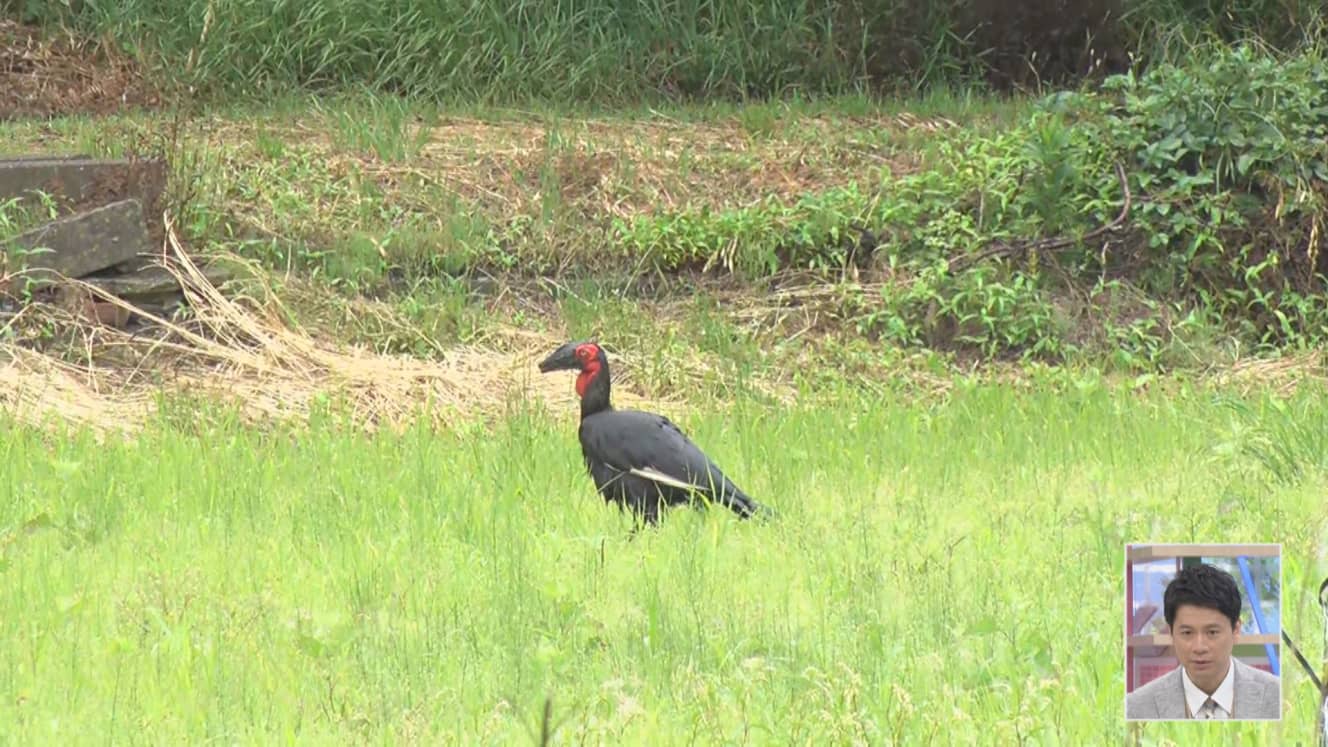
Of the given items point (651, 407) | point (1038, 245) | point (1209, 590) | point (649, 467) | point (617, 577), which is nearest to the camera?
point (1209, 590)

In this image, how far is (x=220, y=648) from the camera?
484 centimetres

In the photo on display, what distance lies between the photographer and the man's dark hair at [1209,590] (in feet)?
7.04

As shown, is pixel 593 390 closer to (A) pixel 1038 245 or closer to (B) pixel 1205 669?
(B) pixel 1205 669

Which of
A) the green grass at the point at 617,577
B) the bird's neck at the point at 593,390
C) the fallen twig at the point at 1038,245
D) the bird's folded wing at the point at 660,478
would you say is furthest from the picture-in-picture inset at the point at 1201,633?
Result: the fallen twig at the point at 1038,245

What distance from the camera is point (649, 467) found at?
6383 millimetres

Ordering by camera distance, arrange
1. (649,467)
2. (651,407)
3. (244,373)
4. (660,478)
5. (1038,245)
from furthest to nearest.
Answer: (1038,245)
(244,373)
(651,407)
(649,467)
(660,478)

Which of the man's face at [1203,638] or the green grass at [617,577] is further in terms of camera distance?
the green grass at [617,577]

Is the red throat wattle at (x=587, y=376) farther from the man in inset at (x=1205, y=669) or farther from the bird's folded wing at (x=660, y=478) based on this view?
the man in inset at (x=1205, y=669)

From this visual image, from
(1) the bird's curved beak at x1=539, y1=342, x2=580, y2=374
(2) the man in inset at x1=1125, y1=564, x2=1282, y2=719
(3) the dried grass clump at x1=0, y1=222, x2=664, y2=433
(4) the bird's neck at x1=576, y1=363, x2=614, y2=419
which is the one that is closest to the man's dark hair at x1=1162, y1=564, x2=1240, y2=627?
(2) the man in inset at x1=1125, y1=564, x2=1282, y2=719

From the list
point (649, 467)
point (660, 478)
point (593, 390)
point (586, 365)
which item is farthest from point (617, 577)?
point (586, 365)

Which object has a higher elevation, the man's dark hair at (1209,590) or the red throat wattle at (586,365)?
the red throat wattle at (586,365)

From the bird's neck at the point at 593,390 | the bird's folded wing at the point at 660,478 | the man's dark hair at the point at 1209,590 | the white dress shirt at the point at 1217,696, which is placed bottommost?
the white dress shirt at the point at 1217,696

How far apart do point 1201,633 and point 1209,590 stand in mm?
50

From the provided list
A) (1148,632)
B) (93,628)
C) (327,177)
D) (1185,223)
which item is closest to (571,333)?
(327,177)
